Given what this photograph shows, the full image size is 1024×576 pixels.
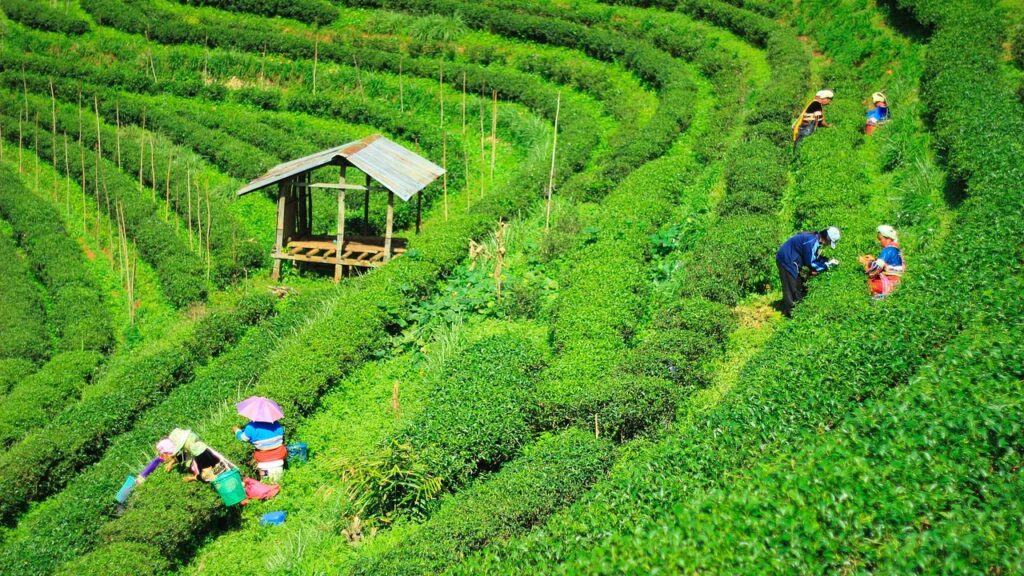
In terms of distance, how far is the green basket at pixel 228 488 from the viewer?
1229 cm

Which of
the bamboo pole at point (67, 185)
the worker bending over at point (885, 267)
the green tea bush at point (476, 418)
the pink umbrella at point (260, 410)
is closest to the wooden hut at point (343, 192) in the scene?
the green tea bush at point (476, 418)

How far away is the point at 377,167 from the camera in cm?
2070

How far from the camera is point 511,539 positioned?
9.84m

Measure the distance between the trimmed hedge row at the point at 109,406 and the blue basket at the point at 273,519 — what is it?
4818mm

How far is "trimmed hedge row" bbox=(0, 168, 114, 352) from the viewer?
67.3 ft

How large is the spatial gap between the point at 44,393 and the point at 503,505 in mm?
11449

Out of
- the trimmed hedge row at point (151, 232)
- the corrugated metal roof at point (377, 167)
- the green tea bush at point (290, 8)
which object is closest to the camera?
the corrugated metal roof at point (377, 167)

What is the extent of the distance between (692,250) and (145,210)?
15904 millimetres

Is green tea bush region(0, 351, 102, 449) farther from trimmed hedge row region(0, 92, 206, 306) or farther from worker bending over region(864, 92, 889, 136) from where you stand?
worker bending over region(864, 92, 889, 136)

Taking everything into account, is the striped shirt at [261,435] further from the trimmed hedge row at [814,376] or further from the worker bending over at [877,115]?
the worker bending over at [877,115]

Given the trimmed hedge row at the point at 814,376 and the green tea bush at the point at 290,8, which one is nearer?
the trimmed hedge row at the point at 814,376

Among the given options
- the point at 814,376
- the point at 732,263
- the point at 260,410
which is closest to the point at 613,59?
the point at 732,263

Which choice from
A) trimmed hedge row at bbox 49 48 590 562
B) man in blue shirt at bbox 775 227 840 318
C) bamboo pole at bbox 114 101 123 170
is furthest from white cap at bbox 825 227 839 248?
bamboo pole at bbox 114 101 123 170

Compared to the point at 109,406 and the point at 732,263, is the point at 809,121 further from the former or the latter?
the point at 109,406
